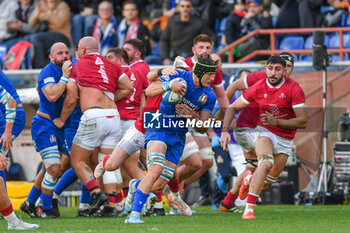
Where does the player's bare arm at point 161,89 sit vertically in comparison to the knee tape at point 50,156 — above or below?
above

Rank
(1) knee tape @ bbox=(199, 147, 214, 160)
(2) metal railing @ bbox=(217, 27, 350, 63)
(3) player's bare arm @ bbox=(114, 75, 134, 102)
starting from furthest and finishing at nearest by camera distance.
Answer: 1. (2) metal railing @ bbox=(217, 27, 350, 63)
2. (1) knee tape @ bbox=(199, 147, 214, 160)
3. (3) player's bare arm @ bbox=(114, 75, 134, 102)

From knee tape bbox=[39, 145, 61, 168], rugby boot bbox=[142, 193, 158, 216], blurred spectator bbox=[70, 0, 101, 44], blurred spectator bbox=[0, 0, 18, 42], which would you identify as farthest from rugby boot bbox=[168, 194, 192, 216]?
blurred spectator bbox=[0, 0, 18, 42]

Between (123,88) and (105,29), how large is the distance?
699cm

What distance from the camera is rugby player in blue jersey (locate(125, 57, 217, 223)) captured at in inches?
387

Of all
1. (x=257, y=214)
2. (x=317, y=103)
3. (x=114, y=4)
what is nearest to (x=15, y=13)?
(x=114, y=4)

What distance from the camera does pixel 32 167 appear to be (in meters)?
→ 15.8

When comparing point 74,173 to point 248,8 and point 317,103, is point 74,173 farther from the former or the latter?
point 248,8

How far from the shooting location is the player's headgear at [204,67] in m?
9.82

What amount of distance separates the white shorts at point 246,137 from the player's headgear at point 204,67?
2332 millimetres

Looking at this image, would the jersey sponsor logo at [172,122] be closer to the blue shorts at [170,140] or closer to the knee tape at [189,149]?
the blue shorts at [170,140]

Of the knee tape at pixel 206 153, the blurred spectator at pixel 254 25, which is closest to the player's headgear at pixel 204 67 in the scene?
the knee tape at pixel 206 153

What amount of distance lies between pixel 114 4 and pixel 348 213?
35.7 feet

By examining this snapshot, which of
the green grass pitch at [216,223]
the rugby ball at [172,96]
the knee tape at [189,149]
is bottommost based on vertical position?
the green grass pitch at [216,223]

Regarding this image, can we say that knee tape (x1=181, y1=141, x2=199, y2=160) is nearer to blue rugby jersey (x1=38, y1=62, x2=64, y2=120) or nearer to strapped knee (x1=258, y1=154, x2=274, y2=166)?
strapped knee (x1=258, y1=154, x2=274, y2=166)
